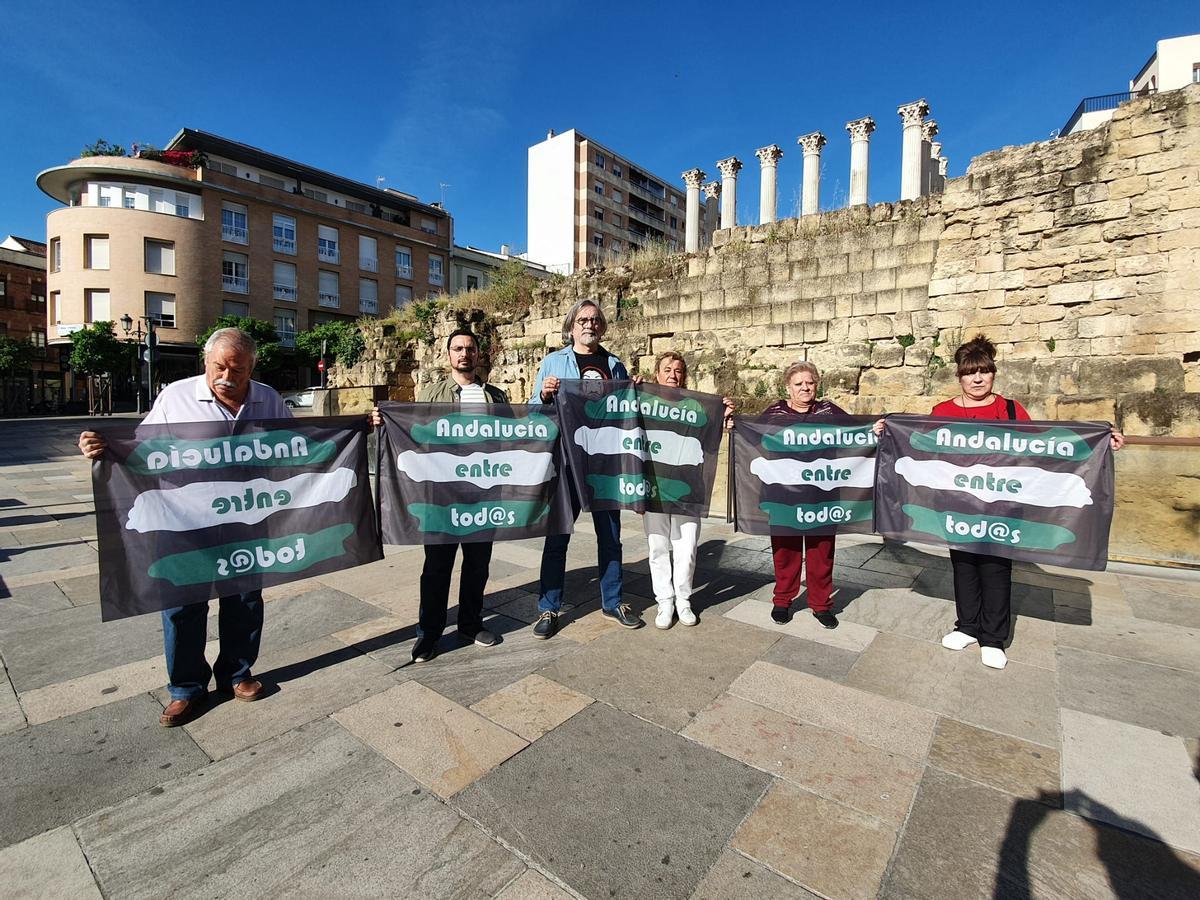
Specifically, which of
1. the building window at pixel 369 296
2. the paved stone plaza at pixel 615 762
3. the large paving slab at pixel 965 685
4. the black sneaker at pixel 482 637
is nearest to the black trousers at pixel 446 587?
the black sneaker at pixel 482 637

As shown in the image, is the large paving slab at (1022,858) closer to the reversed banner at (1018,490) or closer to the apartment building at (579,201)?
the reversed banner at (1018,490)

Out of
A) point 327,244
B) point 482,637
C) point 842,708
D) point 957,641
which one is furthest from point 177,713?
point 327,244

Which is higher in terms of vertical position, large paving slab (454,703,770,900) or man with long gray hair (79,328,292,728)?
man with long gray hair (79,328,292,728)

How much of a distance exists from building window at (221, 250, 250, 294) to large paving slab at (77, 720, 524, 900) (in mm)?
46468

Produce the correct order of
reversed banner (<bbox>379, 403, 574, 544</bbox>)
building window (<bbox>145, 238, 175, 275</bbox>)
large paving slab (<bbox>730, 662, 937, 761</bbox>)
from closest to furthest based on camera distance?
large paving slab (<bbox>730, 662, 937, 761</bbox>) < reversed banner (<bbox>379, 403, 574, 544</bbox>) < building window (<bbox>145, 238, 175, 275</bbox>)

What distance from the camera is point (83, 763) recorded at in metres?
2.43

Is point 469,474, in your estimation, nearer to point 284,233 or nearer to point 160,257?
point 160,257

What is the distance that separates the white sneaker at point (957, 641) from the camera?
143 inches

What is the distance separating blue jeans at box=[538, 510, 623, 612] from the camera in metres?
3.90

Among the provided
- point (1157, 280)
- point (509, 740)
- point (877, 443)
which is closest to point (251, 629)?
point (509, 740)

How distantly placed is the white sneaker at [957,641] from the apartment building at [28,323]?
174 feet

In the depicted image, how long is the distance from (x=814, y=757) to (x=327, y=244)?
51243 mm

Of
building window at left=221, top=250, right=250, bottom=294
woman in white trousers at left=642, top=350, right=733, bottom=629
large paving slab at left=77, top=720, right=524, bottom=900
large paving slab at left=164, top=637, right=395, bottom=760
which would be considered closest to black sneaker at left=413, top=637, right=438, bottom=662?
large paving slab at left=164, top=637, right=395, bottom=760

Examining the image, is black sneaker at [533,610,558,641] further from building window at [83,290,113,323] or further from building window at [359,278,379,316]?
building window at [359,278,379,316]
